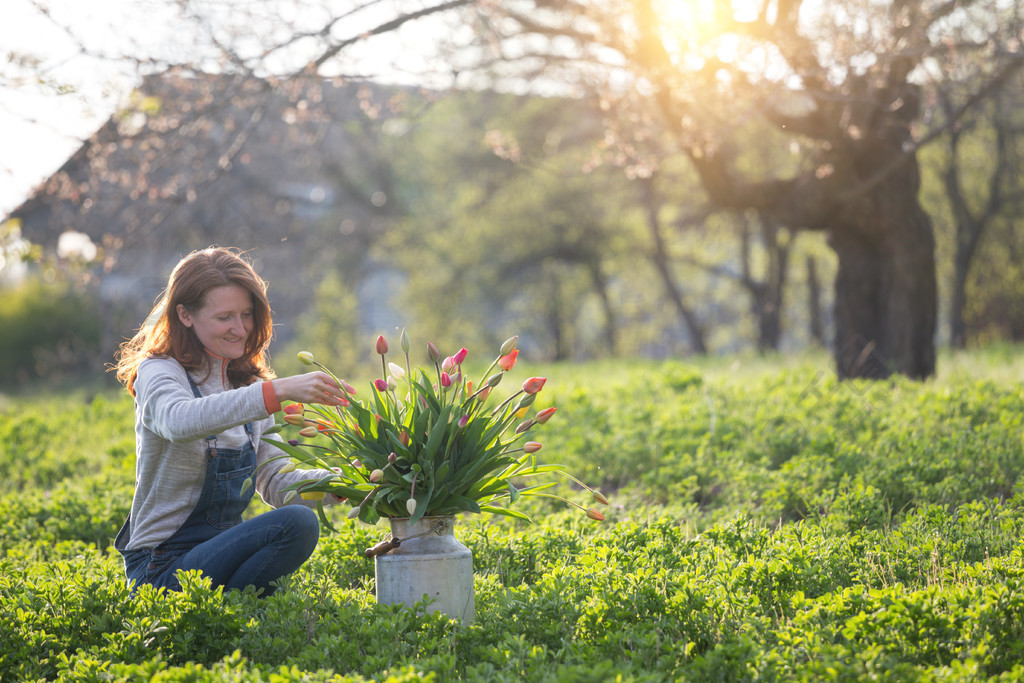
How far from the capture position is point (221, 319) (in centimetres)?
350

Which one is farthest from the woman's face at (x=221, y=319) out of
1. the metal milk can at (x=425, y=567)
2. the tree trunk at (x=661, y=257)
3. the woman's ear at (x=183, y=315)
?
the tree trunk at (x=661, y=257)

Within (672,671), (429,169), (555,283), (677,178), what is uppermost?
(429,169)

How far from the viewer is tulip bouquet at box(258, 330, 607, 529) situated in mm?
3090

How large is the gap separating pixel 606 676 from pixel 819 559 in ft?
4.46

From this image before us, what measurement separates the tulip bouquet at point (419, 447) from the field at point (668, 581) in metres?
0.42

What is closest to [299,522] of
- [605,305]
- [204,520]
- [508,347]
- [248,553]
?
[248,553]

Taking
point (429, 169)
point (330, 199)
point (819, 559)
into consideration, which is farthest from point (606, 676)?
point (330, 199)

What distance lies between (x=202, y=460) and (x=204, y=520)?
272mm

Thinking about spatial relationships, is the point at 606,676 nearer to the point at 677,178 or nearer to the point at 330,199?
the point at 677,178

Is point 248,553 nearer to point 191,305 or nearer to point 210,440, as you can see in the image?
point 210,440

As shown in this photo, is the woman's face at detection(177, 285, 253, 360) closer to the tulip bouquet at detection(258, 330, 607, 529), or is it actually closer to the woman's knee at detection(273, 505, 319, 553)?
the tulip bouquet at detection(258, 330, 607, 529)

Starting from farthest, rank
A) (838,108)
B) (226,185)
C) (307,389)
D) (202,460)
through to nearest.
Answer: (226,185)
(838,108)
(202,460)
(307,389)

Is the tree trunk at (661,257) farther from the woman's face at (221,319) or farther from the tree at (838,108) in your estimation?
the woman's face at (221,319)

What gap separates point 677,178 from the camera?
1670 cm
